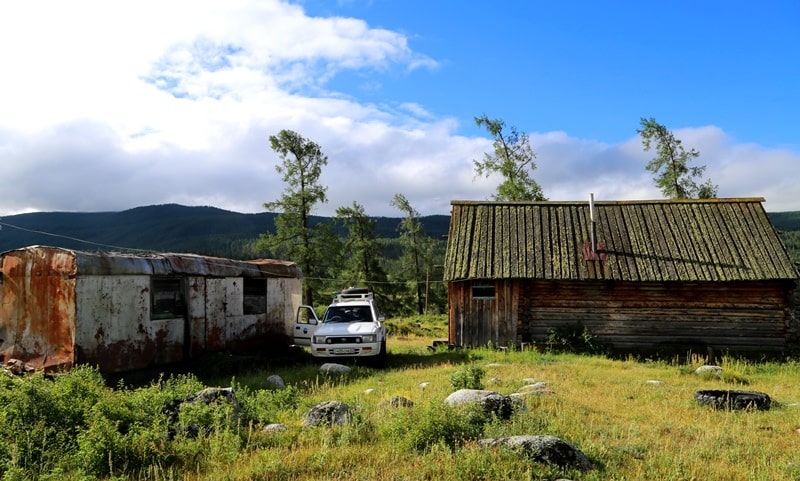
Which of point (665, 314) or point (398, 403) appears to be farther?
point (665, 314)

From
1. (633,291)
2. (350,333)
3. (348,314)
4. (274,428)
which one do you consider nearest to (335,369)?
(350,333)

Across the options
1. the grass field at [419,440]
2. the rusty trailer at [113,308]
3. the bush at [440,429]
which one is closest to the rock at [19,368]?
the rusty trailer at [113,308]

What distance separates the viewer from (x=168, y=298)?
49.6 feet

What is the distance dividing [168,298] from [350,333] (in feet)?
16.2

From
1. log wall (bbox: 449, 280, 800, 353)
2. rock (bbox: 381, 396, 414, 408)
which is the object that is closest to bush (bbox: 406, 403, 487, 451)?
rock (bbox: 381, 396, 414, 408)

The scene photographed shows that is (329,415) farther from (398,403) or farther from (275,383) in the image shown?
(275,383)

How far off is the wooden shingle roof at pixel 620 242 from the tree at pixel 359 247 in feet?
63.6

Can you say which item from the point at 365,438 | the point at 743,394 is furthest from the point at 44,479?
the point at 743,394

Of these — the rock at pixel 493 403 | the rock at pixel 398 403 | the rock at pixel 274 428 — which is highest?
the rock at pixel 493 403

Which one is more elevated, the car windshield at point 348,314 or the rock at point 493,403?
the car windshield at point 348,314

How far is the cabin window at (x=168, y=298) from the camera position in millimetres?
14625

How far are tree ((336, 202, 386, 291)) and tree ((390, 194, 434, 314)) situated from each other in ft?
15.4

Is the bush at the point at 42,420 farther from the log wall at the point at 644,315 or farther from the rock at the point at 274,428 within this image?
the log wall at the point at 644,315

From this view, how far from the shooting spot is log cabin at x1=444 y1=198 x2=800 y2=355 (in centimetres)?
1889
